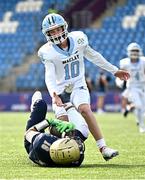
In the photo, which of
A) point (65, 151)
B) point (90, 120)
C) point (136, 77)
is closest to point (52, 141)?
point (65, 151)

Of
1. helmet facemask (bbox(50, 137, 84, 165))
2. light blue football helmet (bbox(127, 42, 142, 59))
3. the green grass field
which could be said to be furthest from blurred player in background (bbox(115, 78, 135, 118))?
helmet facemask (bbox(50, 137, 84, 165))

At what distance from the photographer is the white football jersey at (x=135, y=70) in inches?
560

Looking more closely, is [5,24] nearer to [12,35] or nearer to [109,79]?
[12,35]

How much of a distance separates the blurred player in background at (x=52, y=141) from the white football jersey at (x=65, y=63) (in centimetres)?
32

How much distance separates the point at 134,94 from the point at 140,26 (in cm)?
1357

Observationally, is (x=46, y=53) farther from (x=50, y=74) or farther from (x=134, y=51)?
(x=134, y=51)

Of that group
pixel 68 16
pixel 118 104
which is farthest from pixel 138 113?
pixel 68 16

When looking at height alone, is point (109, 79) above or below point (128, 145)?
below

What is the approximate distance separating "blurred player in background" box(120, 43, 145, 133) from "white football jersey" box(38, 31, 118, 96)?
5960 mm

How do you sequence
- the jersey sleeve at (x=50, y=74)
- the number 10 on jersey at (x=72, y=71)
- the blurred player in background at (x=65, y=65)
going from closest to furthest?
the blurred player in background at (x=65, y=65)
the jersey sleeve at (x=50, y=74)
the number 10 on jersey at (x=72, y=71)

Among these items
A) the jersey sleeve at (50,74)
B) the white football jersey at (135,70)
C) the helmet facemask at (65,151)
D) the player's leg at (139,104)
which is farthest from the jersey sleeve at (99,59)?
the player's leg at (139,104)

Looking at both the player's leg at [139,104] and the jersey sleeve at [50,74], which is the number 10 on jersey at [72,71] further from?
the player's leg at [139,104]

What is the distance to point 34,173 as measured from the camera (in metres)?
6.75

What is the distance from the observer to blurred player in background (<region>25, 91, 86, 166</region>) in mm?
7148
